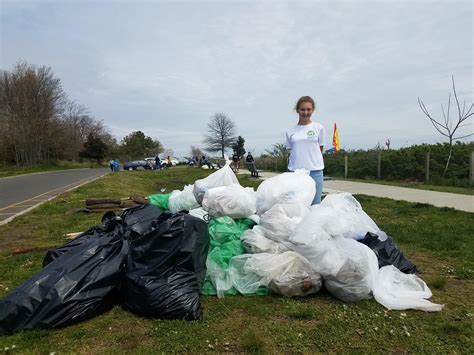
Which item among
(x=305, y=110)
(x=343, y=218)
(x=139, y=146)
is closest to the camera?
(x=343, y=218)

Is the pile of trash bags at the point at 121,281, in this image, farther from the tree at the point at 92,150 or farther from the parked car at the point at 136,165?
the tree at the point at 92,150

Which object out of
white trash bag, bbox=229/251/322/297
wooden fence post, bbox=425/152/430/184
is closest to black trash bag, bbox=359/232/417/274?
white trash bag, bbox=229/251/322/297

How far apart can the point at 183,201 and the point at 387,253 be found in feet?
8.21

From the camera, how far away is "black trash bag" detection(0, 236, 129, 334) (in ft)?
7.62

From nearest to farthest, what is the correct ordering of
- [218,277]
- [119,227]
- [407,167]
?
[218,277] → [119,227] → [407,167]

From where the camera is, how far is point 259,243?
308 cm

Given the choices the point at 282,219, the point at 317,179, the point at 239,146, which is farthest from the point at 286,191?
the point at 239,146

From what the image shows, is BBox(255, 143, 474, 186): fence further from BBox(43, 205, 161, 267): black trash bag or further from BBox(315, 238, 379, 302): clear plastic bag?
BBox(43, 205, 161, 267): black trash bag

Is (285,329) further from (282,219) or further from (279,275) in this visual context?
(282,219)

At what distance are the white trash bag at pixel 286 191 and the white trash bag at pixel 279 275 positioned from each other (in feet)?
2.05

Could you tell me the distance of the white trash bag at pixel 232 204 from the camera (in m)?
3.64

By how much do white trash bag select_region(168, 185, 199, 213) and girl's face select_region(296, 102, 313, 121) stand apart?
1.66 m

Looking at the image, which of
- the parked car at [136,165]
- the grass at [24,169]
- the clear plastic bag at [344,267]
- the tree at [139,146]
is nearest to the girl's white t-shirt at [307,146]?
Answer: the clear plastic bag at [344,267]

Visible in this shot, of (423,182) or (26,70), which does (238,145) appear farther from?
(423,182)
